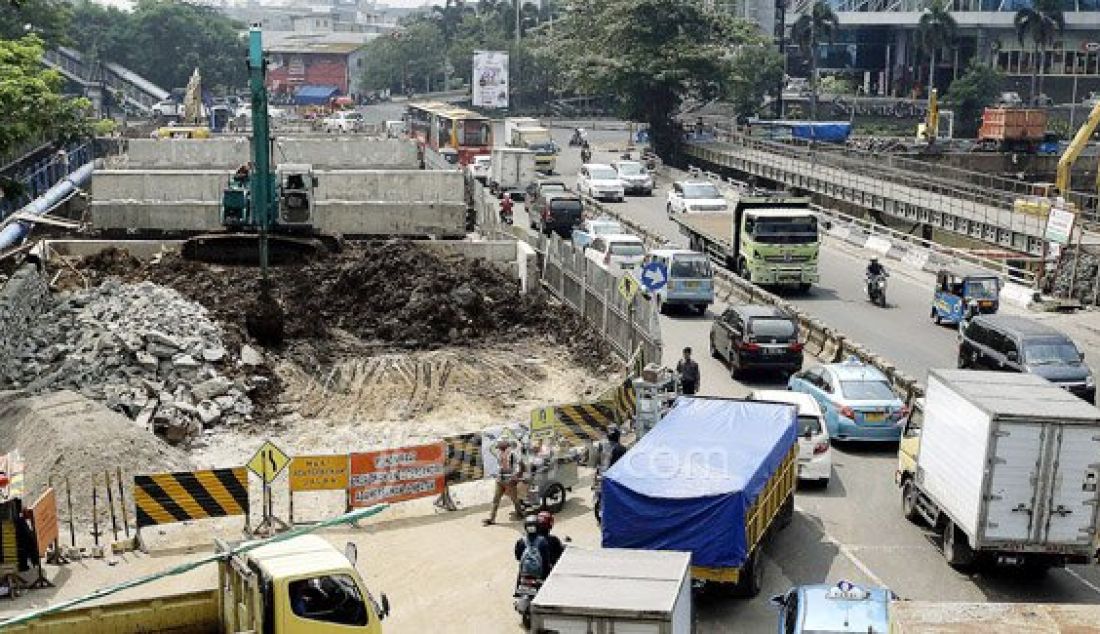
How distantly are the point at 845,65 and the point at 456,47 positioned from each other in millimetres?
42417

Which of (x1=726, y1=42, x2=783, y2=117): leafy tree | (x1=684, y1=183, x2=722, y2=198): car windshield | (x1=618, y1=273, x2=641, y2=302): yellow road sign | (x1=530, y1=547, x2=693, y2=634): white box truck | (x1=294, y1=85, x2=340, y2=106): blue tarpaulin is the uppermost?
(x1=726, y1=42, x2=783, y2=117): leafy tree

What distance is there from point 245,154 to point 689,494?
173 ft

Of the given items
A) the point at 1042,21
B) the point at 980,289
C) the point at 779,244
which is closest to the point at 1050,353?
the point at 980,289

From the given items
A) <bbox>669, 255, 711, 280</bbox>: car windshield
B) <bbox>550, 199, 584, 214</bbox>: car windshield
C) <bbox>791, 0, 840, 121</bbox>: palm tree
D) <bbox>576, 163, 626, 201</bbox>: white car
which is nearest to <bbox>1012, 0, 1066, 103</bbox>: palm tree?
<bbox>791, 0, 840, 121</bbox>: palm tree

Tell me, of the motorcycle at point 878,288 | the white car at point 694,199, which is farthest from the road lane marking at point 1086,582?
the white car at point 694,199

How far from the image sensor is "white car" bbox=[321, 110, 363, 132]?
324 feet

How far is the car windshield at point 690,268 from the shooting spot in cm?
4031

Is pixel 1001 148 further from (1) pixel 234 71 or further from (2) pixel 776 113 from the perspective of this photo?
(1) pixel 234 71

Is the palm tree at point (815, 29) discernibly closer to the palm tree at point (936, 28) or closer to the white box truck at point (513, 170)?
the palm tree at point (936, 28)

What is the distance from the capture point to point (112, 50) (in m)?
151

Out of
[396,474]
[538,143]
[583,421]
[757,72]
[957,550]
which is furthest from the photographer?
[757,72]

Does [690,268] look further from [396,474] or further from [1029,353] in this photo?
[396,474]

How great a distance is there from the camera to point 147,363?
30875 mm

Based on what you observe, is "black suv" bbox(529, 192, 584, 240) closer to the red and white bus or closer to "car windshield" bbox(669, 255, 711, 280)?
"car windshield" bbox(669, 255, 711, 280)
